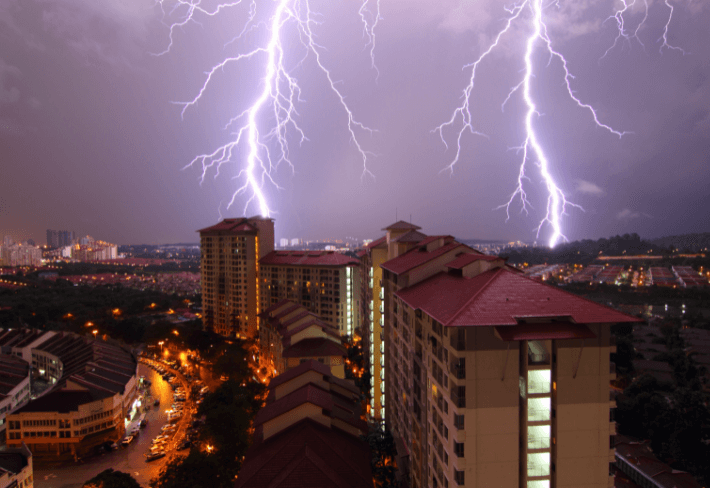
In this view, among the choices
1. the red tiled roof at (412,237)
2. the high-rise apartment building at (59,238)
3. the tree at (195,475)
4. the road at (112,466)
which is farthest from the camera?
the high-rise apartment building at (59,238)

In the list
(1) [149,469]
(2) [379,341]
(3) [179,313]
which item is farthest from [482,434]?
(3) [179,313]

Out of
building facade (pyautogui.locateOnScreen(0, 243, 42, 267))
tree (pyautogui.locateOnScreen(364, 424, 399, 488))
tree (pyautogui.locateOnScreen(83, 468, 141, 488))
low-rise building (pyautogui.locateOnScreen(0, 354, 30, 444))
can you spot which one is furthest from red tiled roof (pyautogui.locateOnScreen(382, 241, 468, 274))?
building facade (pyautogui.locateOnScreen(0, 243, 42, 267))

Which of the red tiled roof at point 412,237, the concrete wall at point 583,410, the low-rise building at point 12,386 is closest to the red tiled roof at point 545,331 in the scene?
the concrete wall at point 583,410

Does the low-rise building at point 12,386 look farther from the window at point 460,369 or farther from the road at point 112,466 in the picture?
the window at point 460,369

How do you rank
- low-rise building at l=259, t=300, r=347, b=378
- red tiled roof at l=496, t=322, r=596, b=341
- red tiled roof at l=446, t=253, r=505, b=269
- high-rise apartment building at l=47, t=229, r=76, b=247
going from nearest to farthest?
red tiled roof at l=496, t=322, r=596, b=341, red tiled roof at l=446, t=253, r=505, b=269, low-rise building at l=259, t=300, r=347, b=378, high-rise apartment building at l=47, t=229, r=76, b=247

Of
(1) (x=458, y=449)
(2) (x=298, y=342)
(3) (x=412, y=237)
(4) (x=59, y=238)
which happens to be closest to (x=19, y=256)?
(4) (x=59, y=238)

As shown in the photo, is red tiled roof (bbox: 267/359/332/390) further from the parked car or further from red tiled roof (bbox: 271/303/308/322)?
red tiled roof (bbox: 271/303/308/322)
